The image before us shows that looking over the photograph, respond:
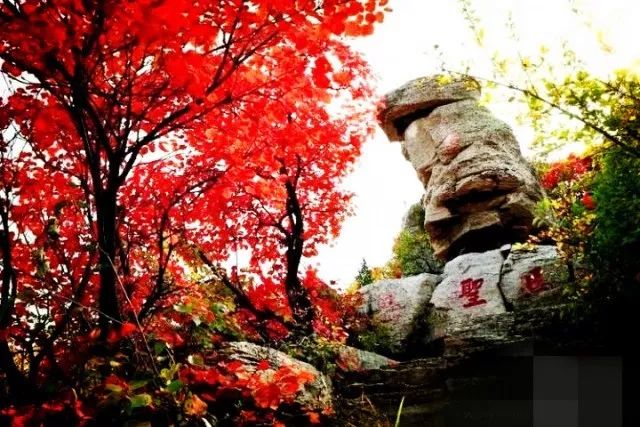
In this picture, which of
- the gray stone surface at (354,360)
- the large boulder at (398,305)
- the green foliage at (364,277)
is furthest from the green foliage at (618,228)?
the green foliage at (364,277)

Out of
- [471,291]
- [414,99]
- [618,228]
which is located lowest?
[618,228]

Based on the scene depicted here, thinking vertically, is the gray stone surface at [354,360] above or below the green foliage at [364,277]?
below

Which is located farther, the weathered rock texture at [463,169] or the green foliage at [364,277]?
the green foliage at [364,277]

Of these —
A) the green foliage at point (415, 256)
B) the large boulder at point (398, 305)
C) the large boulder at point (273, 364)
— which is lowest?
the large boulder at point (273, 364)

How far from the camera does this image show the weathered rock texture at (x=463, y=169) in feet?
58.6

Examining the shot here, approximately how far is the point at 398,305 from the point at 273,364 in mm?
11935

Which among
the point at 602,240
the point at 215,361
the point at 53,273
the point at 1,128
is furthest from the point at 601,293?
the point at 1,128

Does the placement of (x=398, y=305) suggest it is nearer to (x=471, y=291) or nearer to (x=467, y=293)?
(x=467, y=293)

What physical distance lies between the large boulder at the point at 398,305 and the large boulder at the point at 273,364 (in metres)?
10.6

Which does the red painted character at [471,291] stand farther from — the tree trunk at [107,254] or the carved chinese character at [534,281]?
the tree trunk at [107,254]

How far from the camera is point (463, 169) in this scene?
1855 cm

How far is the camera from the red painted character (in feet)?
50.7

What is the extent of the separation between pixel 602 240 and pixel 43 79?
26.9 feet

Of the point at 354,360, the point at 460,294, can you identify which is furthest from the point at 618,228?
the point at 460,294
